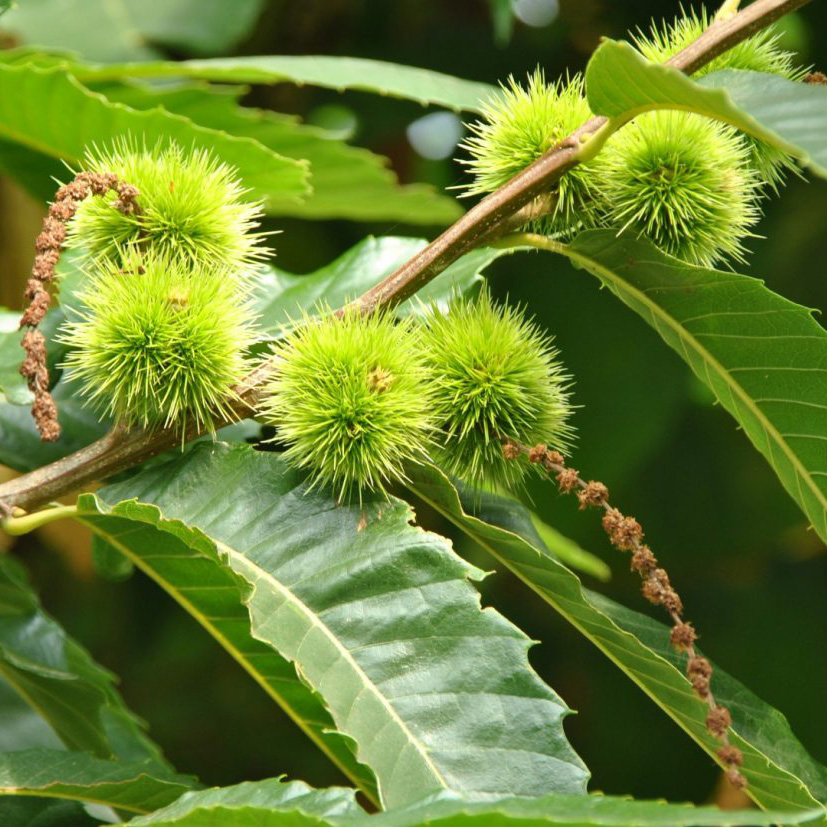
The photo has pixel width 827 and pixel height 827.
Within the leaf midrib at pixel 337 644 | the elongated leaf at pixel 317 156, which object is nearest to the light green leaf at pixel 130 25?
the elongated leaf at pixel 317 156

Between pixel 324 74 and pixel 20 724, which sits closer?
pixel 20 724

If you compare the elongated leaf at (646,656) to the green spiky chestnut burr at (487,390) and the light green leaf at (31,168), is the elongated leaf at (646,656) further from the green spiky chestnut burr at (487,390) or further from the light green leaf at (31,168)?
the light green leaf at (31,168)

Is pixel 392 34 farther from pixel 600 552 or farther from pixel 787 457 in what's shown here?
pixel 787 457

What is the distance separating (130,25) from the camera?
8.64 feet

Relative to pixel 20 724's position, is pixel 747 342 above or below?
above

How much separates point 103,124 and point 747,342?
1028mm

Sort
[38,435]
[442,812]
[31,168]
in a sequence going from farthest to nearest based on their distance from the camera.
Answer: [31,168] → [38,435] → [442,812]

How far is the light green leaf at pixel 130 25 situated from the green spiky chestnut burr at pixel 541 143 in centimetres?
139

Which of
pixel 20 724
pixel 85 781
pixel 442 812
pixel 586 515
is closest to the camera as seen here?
A: pixel 442 812

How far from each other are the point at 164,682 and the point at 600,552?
136 cm

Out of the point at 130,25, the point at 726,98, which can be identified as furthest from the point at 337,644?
the point at 130,25

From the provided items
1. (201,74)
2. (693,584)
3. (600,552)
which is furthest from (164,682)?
(201,74)

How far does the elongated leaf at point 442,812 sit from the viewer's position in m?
0.76

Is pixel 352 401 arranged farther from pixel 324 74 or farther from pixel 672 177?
pixel 324 74
